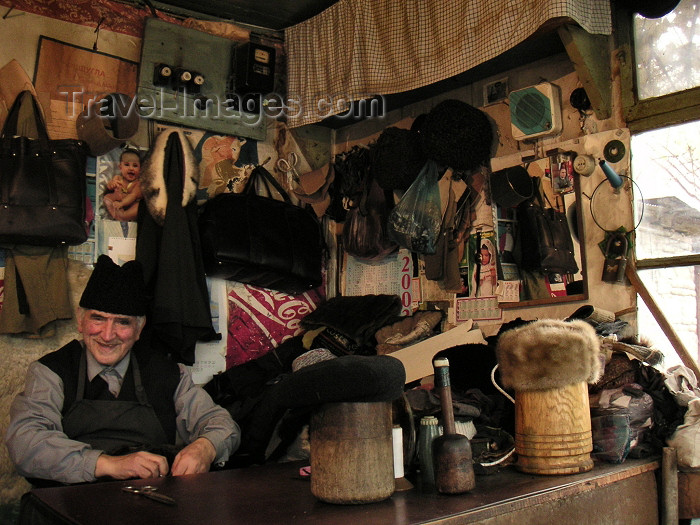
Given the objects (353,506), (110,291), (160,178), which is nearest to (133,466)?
(110,291)

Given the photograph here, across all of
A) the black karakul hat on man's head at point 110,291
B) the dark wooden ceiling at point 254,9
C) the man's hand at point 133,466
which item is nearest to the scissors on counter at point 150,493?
the man's hand at point 133,466

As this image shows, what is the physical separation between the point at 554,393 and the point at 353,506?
2.63 feet

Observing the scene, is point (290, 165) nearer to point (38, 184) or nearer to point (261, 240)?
point (261, 240)

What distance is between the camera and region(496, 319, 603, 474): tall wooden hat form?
203cm

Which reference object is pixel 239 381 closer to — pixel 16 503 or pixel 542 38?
pixel 16 503

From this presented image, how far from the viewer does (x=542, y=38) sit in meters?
3.18

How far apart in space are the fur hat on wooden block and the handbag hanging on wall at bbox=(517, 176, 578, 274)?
3.71ft

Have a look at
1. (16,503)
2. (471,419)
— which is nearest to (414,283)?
(471,419)

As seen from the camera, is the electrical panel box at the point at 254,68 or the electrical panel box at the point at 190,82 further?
the electrical panel box at the point at 254,68

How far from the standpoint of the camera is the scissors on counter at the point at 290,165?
4.51 metres

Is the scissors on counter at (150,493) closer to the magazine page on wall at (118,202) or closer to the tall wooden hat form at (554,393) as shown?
the tall wooden hat form at (554,393)

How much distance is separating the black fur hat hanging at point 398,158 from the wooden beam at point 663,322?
4.53 ft

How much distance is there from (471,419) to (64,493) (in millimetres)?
1303

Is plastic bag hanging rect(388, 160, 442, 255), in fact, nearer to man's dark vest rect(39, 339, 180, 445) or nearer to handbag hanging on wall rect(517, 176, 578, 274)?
handbag hanging on wall rect(517, 176, 578, 274)
